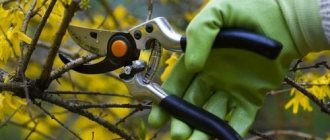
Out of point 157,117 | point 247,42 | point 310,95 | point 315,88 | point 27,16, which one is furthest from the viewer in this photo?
point 315,88

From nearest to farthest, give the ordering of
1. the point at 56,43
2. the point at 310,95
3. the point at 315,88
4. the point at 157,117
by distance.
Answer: the point at 157,117
the point at 56,43
the point at 310,95
the point at 315,88

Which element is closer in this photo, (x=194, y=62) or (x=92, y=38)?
(x=194, y=62)

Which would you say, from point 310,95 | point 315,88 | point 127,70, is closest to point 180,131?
point 127,70

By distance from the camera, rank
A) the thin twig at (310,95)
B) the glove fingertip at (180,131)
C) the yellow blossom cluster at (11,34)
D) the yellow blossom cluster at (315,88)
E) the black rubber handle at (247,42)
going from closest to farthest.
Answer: the black rubber handle at (247,42)
the glove fingertip at (180,131)
the yellow blossom cluster at (11,34)
the thin twig at (310,95)
the yellow blossom cluster at (315,88)

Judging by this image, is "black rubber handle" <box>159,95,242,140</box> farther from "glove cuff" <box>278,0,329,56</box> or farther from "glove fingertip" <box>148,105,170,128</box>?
"glove cuff" <box>278,0,329,56</box>

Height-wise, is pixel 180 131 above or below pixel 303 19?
below

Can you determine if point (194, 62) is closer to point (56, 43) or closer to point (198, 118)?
point (198, 118)

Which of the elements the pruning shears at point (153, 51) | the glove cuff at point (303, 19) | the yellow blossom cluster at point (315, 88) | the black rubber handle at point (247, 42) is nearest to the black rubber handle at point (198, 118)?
the pruning shears at point (153, 51)

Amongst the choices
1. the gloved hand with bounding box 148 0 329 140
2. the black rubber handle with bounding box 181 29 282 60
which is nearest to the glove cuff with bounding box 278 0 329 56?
the gloved hand with bounding box 148 0 329 140

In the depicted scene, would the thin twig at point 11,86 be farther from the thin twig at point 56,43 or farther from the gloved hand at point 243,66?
the gloved hand at point 243,66

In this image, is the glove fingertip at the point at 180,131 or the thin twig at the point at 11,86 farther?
the thin twig at the point at 11,86
